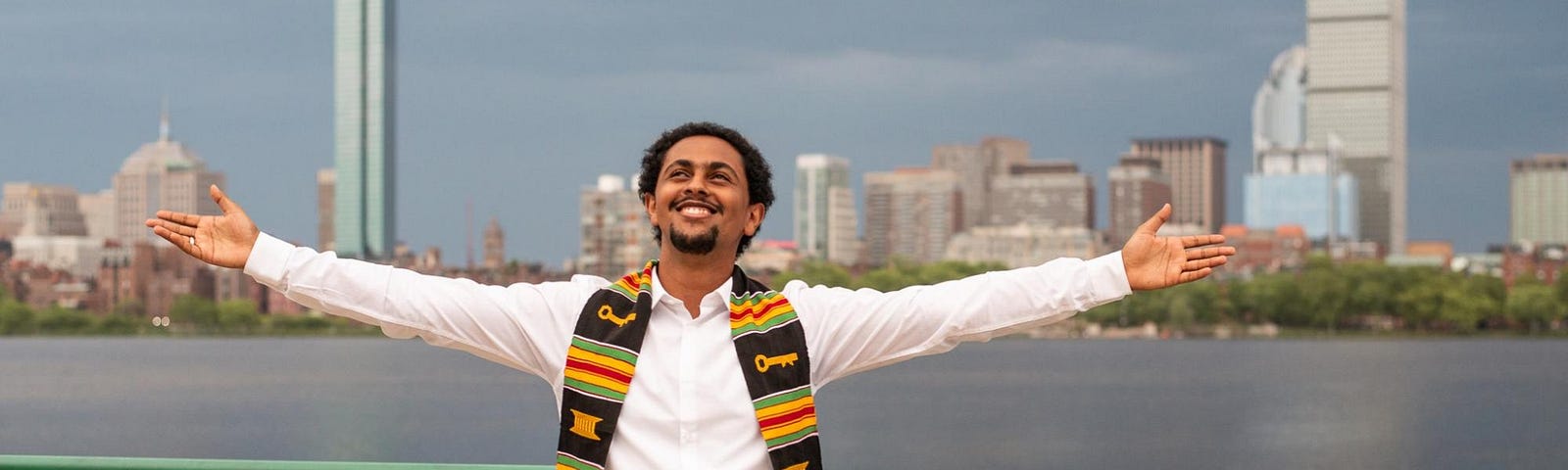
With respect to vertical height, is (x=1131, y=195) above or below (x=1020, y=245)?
above

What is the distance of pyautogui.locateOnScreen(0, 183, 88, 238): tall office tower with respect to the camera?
515 feet

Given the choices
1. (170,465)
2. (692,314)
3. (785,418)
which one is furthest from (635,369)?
(170,465)

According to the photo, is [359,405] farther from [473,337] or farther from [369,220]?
[369,220]

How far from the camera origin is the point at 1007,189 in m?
168

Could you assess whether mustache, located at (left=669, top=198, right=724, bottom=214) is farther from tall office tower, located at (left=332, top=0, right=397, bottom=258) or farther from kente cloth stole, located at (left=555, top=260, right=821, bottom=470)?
tall office tower, located at (left=332, top=0, right=397, bottom=258)

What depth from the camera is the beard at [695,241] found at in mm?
2990

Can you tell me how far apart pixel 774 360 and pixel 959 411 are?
53.6 meters

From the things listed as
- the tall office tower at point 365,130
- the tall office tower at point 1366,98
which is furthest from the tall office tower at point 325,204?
the tall office tower at point 1366,98

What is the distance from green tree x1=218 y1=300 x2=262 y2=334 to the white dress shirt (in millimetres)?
122597

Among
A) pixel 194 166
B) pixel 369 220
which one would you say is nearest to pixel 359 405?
pixel 369 220

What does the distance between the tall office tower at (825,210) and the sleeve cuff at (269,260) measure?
6764 inches

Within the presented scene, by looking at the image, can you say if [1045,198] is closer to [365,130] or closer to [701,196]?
[365,130]

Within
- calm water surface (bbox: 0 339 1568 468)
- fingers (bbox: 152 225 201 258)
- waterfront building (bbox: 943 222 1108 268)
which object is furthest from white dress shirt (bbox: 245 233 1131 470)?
waterfront building (bbox: 943 222 1108 268)

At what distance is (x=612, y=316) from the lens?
295 cm
